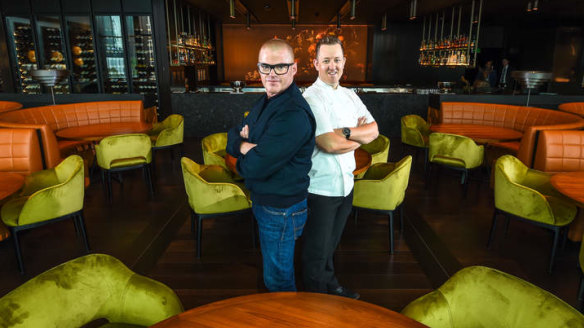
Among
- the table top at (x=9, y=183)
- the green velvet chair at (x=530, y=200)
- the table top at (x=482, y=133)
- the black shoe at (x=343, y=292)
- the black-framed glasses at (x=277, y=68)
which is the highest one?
the black-framed glasses at (x=277, y=68)

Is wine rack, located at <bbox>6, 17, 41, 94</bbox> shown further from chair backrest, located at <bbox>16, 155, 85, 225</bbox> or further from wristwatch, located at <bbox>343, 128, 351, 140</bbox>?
wristwatch, located at <bbox>343, 128, 351, 140</bbox>

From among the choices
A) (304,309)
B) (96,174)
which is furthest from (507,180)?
(96,174)

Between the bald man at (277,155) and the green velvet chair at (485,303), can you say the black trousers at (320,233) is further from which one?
the green velvet chair at (485,303)

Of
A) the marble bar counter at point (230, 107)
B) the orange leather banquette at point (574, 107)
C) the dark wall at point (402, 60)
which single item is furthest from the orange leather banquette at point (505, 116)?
the dark wall at point (402, 60)

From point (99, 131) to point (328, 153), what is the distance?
383 centimetres

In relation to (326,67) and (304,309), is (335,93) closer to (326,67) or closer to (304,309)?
(326,67)

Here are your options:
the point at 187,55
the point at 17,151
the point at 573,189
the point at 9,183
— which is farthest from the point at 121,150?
the point at 187,55

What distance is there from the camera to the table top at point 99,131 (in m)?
4.33

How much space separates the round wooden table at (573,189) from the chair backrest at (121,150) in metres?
3.97

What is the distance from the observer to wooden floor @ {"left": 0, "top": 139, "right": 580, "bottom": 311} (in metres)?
2.72

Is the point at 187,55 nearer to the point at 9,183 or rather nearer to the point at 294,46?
the point at 294,46

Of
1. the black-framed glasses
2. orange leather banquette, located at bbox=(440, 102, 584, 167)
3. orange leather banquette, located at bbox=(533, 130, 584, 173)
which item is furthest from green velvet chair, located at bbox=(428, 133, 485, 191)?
the black-framed glasses

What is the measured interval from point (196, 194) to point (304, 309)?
189 cm

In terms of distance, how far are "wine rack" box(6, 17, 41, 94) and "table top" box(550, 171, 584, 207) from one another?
10.2 m
